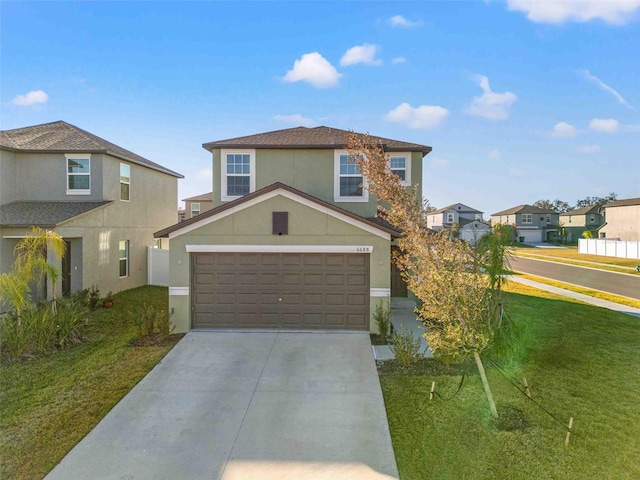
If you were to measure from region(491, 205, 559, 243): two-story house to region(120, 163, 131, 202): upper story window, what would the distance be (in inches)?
2612

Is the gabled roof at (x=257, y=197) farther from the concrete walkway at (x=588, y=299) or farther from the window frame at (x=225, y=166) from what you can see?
the concrete walkway at (x=588, y=299)

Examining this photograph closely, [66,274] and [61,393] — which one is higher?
[66,274]

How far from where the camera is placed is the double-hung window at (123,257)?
16578mm

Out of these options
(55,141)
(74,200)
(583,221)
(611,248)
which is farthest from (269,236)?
(583,221)

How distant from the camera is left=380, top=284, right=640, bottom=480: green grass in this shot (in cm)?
484

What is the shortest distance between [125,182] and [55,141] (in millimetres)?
3051

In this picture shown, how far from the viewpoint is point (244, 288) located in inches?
432

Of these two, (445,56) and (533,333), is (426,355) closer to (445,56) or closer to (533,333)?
(533,333)

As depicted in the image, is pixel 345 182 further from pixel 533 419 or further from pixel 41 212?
pixel 41 212

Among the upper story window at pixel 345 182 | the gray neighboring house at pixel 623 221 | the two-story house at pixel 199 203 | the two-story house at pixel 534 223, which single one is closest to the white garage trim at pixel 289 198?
the upper story window at pixel 345 182

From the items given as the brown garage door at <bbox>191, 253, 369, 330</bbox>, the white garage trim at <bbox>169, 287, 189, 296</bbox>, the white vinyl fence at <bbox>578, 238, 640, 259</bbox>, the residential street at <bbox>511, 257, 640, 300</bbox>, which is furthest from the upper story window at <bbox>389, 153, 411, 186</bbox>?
the white vinyl fence at <bbox>578, 238, 640, 259</bbox>

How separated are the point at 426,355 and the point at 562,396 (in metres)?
2.85

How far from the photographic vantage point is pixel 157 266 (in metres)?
18.5

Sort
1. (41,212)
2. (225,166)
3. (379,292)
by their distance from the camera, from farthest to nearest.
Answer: (225,166) → (41,212) → (379,292)
